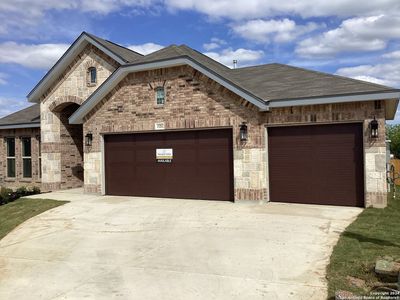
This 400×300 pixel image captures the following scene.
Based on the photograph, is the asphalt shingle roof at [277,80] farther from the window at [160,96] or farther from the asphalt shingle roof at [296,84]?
the window at [160,96]

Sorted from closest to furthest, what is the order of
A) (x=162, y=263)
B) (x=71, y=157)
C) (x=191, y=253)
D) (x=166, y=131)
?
1. (x=162, y=263)
2. (x=191, y=253)
3. (x=166, y=131)
4. (x=71, y=157)

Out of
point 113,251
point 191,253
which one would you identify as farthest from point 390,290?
point 113,251

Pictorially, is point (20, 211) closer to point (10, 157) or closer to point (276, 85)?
point (10, 157)

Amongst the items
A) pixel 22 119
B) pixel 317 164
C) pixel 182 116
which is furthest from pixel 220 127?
pixel 22 119

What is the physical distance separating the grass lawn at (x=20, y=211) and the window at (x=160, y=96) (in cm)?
487

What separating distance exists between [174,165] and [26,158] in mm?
9881

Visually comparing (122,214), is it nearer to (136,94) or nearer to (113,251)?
(113,251)

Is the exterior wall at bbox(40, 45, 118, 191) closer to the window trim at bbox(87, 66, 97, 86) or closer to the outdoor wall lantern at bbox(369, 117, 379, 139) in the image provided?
the window trim at bbox(87, 66, 97, 86)

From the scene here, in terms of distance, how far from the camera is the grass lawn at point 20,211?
11.5 m

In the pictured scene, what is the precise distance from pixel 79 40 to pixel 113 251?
11.6 m

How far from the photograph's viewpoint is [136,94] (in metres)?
14.4

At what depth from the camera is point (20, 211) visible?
13.1 meters

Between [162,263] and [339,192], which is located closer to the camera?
[162,263]

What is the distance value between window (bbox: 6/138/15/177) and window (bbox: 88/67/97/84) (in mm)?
6365
